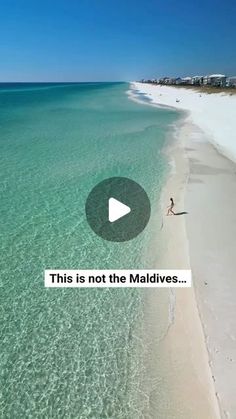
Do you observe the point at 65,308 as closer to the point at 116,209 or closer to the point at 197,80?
the point at 116,209

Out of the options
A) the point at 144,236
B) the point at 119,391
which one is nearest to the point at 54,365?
the point at 119,391

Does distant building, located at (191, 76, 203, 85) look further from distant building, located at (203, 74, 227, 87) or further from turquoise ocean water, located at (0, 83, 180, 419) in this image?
turquoise ocean water, located at (0, 83, 180, 419)

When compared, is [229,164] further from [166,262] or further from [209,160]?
[166,262]
